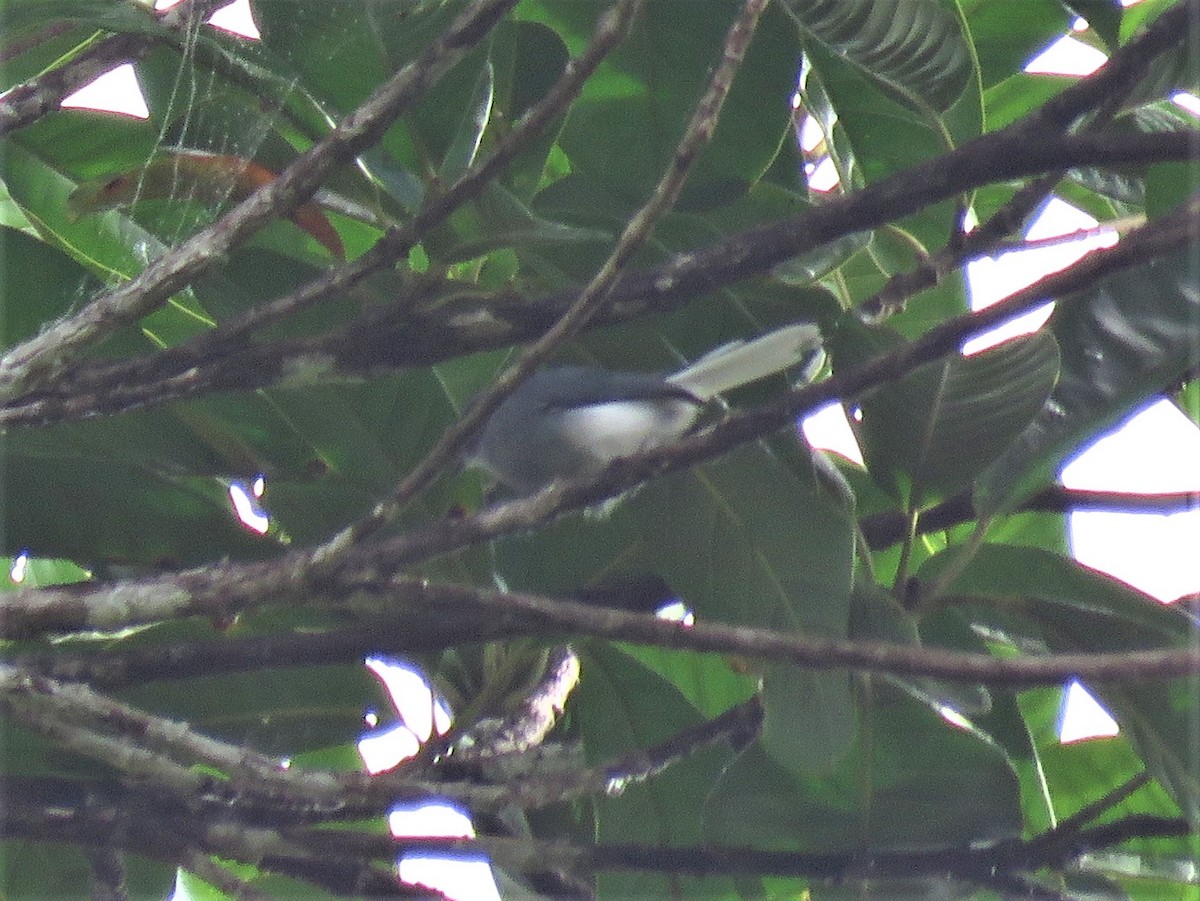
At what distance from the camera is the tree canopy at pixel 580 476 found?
1346 millimetres

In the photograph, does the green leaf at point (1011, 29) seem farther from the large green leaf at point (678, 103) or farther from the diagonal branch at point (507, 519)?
the diagonal branch at point (507, 519)

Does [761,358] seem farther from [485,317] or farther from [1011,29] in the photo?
[1011,29]

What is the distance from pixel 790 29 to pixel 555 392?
49.2 inches

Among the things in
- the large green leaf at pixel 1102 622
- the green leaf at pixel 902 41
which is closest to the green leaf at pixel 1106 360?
the large green leaf at pixel 1102 622

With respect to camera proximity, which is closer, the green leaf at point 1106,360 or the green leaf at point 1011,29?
the green leaf at point 1106,360

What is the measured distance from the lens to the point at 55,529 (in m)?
1.78

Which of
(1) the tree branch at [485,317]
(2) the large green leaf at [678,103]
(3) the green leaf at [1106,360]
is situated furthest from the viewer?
(2) the large green leaf at [678,103]

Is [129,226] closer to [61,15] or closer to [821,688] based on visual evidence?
[61,15]

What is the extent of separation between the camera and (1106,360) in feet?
4.91

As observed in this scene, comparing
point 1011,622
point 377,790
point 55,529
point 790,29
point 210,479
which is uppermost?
point 790,29

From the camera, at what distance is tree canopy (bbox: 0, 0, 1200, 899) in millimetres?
1346

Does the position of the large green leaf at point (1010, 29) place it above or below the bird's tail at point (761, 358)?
above

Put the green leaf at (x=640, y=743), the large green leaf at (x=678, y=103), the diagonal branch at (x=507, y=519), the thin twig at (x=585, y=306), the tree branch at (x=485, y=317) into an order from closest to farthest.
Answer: the diagonal branch at (x=507, y=519) → the thin twig at (x=585, y=306) → the tree branch at (x=485, y=317) → the large green leaf at (x=678, y=103) → the green leaf at (x=640, y=743)

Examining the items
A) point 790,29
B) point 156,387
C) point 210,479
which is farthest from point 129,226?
point 790,29
